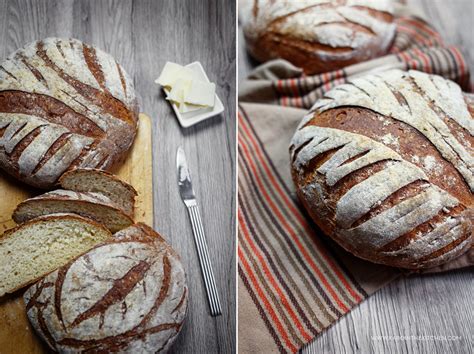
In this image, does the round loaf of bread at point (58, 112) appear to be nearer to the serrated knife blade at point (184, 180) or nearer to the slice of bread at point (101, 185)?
the slice of bread at point (101, 185)

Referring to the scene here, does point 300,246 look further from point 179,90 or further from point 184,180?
point 179,90

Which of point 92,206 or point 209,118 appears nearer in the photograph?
point 92,206

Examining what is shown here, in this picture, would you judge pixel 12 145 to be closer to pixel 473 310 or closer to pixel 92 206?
pixel 92 206

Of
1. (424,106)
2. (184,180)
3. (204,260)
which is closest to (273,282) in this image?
(204,260)

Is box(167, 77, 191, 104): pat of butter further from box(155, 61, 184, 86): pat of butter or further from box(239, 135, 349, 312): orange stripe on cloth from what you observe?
box(239, 135, 349, 312): orange stripe on cloth

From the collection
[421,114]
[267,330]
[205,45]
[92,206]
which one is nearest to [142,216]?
[92,206]

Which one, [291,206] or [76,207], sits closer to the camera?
[76,207]

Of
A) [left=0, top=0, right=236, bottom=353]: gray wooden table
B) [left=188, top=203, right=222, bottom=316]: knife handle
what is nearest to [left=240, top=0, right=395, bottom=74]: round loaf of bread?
[left=0, top=0, right=236, bottom=353]: gray wooden table
